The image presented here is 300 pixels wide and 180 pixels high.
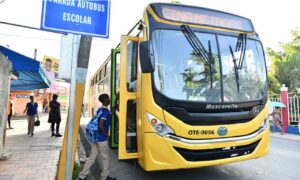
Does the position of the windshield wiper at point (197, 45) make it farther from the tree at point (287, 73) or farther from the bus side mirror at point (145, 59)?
the tree at point (287, 73)

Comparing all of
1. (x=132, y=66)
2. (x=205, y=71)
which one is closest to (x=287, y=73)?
(x=205, y=71)

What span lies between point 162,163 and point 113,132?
5.54ft

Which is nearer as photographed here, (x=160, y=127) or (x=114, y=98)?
(x=160, y=127)

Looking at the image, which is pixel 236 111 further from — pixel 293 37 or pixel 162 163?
pixel 293 37

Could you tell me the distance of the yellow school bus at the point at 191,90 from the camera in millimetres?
A: 4250

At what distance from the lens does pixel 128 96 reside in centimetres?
490

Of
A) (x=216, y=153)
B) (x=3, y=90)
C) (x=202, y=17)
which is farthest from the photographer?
(x=3, y=90)

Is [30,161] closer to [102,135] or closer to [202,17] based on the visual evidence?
[102,135]

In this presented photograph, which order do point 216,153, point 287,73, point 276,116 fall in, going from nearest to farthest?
point 216,153, point 276,116, point 287,73

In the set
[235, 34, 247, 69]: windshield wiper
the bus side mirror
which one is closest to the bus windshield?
[235, 34, 247, 69]: windshield wiper

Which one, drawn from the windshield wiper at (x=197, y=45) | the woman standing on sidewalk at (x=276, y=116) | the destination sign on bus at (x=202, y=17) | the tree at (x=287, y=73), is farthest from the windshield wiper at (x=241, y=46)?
the tree at (x=287, y=73)

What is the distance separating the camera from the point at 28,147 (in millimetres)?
8305

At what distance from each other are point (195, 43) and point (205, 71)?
505 millimetres

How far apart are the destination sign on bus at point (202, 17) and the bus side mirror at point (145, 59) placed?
73 cm
